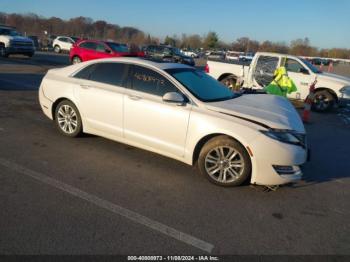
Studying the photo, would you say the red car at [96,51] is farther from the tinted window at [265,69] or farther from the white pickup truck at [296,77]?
the tinted window at [265,69]

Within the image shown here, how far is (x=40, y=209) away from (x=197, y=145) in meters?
2.17

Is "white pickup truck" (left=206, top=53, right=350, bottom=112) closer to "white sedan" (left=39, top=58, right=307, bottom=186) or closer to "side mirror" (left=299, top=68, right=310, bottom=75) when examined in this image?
"side mirror" (left=299, top=68, right=310, bottom=75)

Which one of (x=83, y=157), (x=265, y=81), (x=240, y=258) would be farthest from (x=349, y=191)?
(x=265, y=81)

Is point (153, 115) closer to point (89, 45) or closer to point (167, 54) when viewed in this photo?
point (89, 45)

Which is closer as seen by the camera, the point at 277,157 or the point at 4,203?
the point at 4,203

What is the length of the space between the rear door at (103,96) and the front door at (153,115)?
18 cm

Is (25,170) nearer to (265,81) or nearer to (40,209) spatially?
(40,209)

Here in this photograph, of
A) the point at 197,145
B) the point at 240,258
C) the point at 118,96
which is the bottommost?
the point at 240,258

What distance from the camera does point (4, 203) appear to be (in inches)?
147

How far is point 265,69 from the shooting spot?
12.0 meters

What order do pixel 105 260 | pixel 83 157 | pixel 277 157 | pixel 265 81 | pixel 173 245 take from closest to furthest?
pixel 105 260
pixel 173 245
pixel 277 157
pixel 83 157
pixel 265 81

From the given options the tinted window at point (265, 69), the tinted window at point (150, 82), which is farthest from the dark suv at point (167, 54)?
the tinted window at point (150, 82)

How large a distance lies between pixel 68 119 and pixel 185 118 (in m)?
2.47

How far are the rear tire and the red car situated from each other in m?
11.2
